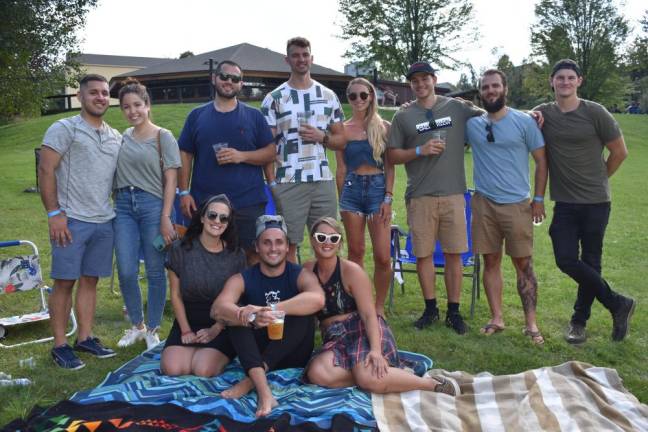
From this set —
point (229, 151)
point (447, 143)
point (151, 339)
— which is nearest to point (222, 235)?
point (229, 151)

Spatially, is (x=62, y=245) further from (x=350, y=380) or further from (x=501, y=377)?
(x=501, y=377)

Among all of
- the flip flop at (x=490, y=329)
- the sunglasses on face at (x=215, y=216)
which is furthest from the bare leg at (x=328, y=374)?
the flip flop at (x=490, y=329)

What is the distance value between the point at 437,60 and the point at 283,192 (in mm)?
42942

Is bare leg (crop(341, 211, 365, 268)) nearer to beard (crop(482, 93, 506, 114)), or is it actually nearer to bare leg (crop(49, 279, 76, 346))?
beard (crop(482, 93, 506, 114))

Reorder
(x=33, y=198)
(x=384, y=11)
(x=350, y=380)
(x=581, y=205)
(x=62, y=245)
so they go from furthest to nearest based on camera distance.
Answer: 1. (x=384, y=11)
2. (x=33, y=198)
3. (x=581, y=205)
4. (x=62, y=245)
5. (x=350, y=380)

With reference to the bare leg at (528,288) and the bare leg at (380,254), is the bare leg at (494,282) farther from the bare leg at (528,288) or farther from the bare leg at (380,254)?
the bare leg at (380,254)

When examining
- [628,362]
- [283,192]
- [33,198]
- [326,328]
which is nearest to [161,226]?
[283,192]

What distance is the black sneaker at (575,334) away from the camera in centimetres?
486

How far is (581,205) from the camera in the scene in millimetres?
4742

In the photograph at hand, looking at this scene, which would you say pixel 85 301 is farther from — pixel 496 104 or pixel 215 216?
pixel 496 104

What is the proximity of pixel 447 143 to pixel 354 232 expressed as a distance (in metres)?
1.10

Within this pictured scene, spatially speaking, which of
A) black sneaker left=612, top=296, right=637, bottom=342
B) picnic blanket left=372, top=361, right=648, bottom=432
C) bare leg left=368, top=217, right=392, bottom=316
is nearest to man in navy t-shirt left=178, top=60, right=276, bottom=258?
bare leg left=368, top=217, right=392, bottom=316

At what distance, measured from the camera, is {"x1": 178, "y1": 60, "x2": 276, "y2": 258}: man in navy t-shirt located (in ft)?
14.8

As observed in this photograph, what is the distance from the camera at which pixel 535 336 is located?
491 centimetres
